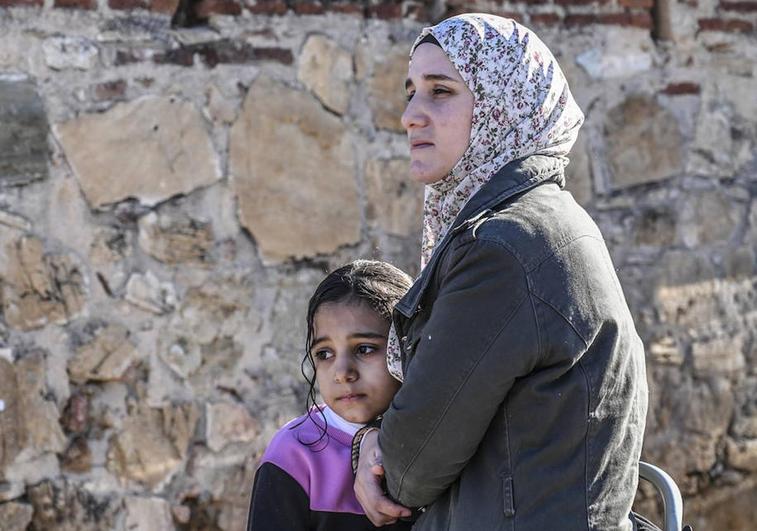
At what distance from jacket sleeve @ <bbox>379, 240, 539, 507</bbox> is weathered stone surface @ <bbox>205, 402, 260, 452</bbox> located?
1842mm

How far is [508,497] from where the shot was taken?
1915 mm

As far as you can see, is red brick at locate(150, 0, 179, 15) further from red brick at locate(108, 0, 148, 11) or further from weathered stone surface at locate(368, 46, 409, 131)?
weathered stone surface at locate(368, 46, 409, 131)

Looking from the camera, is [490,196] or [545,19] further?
[545,19]

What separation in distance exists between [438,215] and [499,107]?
244mm

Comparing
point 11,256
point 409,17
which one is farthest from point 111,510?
point 409,17

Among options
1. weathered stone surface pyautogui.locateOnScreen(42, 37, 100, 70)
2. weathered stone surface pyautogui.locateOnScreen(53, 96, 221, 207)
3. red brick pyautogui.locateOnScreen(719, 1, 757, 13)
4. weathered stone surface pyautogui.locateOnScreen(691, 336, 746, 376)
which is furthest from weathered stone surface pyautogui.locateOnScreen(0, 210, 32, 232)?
red brick pyautogui.locateOnScreen(719, 1, 757, 13)

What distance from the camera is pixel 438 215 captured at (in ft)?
7.45

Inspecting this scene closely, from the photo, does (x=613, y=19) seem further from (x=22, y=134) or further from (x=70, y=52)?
(x=22, y=134)

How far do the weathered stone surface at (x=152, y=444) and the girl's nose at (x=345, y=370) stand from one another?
1.47 metres

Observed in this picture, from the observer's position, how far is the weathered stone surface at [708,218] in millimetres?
4508

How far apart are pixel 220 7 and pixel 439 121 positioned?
177 centimetres

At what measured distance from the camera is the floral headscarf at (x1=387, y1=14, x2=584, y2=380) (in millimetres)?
2150

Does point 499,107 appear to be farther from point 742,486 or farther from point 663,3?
point 742,486

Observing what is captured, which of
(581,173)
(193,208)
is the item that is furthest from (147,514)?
(581,173)
